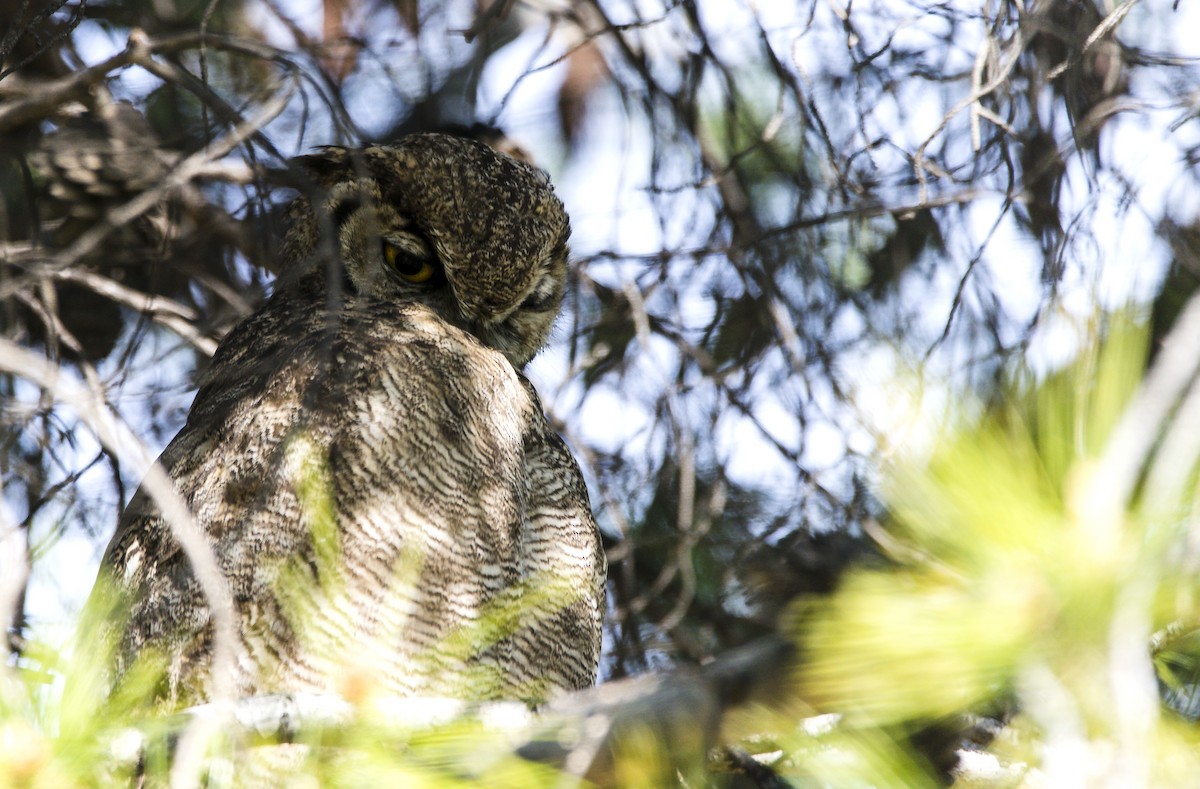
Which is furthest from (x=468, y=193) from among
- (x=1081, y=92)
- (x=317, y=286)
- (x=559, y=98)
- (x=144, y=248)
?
(x=1081, y=92)

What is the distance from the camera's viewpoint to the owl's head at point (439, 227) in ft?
8.11

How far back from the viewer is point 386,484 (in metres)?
1.96

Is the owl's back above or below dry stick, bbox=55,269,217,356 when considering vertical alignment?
below

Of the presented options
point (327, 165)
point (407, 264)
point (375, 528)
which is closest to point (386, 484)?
point (375, 528)

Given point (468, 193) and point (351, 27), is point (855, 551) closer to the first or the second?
point (468, 193)

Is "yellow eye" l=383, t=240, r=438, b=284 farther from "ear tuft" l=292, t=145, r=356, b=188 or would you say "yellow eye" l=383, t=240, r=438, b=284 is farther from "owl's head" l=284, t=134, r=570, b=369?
"ear tuft" l=292, t=145, r=356, b=188

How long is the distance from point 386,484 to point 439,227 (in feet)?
2.45

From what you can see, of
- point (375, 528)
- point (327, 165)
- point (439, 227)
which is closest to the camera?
point (375, 528)

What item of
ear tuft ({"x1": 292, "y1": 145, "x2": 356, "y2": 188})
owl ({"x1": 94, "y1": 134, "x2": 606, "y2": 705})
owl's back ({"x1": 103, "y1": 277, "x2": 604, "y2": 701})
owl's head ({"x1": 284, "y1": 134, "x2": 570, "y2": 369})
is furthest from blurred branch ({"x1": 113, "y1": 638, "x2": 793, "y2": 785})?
ear tuft ({"x1": 292, "y1": 145, "x2": 356, "y2": 188})

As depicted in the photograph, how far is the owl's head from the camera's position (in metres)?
2.47

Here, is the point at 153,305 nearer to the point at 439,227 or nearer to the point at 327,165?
the point at 327,165

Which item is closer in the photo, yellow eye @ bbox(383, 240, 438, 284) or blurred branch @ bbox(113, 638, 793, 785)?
blurred branch @ bbox(113, 638, 793, 785)

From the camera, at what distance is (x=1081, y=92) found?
9.02 feet

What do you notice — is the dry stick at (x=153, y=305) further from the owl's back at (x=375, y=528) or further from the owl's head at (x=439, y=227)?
the owl's back at (x=375, y=528)
